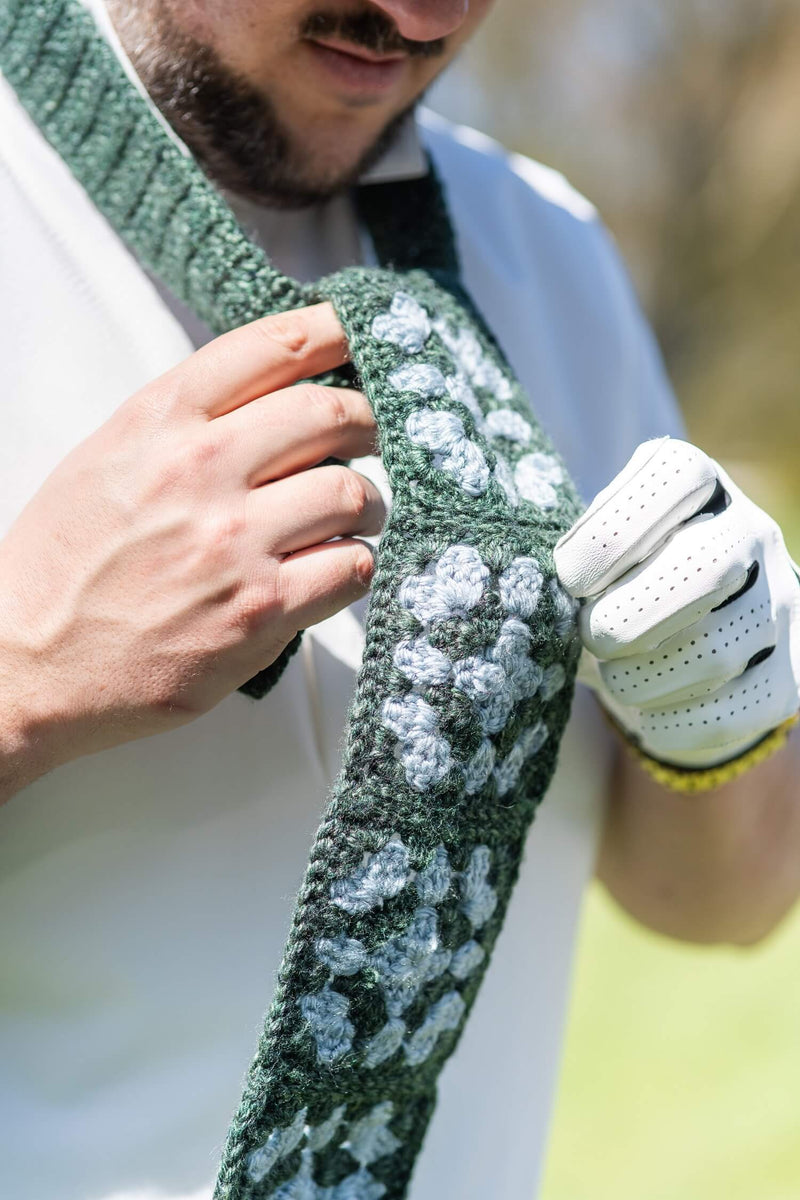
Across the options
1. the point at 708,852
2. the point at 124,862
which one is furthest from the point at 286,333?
the point at 708,852

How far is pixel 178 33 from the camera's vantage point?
82 centimetres

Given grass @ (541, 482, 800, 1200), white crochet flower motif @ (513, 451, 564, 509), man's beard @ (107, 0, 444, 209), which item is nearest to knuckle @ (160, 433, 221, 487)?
white crochet flower motif @ (513, 451, 564, 509)

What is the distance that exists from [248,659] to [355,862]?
0.44 feet

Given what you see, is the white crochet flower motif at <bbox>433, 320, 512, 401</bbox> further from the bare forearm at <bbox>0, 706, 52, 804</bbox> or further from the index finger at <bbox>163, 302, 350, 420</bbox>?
the bare forearm at <bbox>0, 706, 52, 804</bbox>

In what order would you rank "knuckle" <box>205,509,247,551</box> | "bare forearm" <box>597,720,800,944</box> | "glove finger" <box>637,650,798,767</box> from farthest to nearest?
1. "bare forearm" <box>597,720,800,944</box>
2. "glove finger" <box>637,650,798,767</box>
3. "knuckle" <box>205,509,247,551</box>

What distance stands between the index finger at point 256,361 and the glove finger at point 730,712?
0.33 meters

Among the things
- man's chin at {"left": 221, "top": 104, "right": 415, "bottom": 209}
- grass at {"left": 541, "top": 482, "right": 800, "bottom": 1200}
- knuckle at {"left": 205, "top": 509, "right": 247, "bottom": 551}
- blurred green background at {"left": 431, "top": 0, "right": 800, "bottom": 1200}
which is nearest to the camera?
knuckle at {"left": 205, "top": 509, "right": 247, "bottom": 551}

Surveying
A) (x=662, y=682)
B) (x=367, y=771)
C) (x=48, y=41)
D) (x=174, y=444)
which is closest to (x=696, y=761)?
(x=662, y=682)

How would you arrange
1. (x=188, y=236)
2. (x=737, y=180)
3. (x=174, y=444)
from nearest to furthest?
(x=174, y=444) → (x=188, y=236) → (x=737, y=180)

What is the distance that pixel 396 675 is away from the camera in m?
0.66

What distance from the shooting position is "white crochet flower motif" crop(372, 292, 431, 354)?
0.71 metres

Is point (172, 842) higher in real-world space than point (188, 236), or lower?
lower

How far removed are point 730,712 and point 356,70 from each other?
0.54 metres

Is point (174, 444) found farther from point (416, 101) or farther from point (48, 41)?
point (416, 101)
